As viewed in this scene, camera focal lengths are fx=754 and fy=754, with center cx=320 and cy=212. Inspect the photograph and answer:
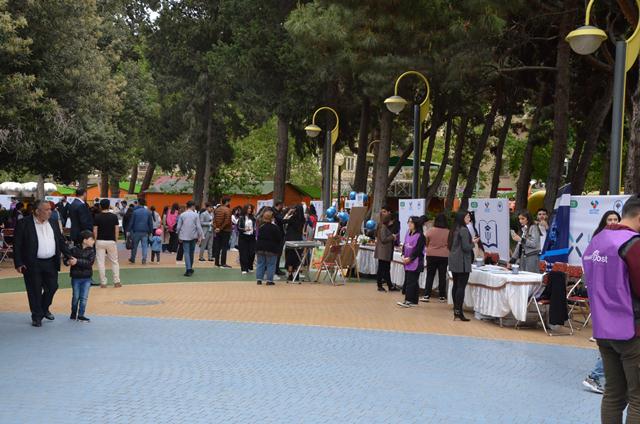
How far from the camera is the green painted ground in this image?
15438mm

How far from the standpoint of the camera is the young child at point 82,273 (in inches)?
417

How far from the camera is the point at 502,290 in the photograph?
11.0 metres

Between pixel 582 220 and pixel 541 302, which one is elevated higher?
pixel 582 220

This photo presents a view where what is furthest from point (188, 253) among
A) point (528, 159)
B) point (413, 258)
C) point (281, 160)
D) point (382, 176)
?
point (528, 159)

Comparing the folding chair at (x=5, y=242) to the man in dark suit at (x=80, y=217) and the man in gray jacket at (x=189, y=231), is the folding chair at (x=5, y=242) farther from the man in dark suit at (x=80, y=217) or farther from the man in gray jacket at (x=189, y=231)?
the man in dark suit at (x=80, y=217)

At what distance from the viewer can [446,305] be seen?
44.3 feet

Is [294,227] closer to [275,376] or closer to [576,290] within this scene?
[576,290]

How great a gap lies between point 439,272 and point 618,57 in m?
4.88

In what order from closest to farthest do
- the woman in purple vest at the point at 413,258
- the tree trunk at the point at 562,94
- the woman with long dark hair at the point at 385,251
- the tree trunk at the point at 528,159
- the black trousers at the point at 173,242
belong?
the woman in purple vest at the point at 413,258, the woman with long dark hair at the point at 385,251, the tree trunk at the point at 562,94, the black trousers at the point at 173,242, the tree trunk at the point at 528,159

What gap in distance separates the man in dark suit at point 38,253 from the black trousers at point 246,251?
26.7 feet

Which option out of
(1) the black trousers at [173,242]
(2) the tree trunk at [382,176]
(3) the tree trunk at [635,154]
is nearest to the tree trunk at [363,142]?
(2) the tree trunk at [382,176]

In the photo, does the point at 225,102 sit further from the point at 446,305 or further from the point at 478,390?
the point at 478,390

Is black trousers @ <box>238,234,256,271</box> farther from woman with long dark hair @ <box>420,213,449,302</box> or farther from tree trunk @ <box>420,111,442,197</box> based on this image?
tree trunk @ <box>420,111,442,197</box>

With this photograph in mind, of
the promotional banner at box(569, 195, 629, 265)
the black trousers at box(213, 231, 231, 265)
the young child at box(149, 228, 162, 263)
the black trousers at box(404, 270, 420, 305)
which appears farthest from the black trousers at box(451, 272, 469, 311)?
the young child at box(149, 228, 162, 263)
